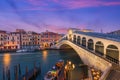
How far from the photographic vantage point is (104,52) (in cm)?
2258

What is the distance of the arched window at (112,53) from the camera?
1963 centimetres

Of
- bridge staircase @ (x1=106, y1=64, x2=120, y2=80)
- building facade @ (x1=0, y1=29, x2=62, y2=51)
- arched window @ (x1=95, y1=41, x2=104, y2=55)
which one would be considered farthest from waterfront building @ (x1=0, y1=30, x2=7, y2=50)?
bridge staircase @ (x1=106, y1=64, x2=120, y2=80)

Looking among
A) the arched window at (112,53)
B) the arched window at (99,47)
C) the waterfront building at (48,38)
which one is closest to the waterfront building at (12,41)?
the waterfront building at (48,38)

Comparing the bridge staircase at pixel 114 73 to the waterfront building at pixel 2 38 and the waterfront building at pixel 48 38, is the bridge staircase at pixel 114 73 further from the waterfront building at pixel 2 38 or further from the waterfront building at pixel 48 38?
the waterfront building at pixel 48 38

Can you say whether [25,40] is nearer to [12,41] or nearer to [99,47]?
[12,41]

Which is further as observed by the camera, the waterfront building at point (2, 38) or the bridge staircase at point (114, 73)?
the waterfront building at point (2, 38)

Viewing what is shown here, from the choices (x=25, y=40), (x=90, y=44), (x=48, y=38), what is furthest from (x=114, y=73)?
(x=48, y=38)

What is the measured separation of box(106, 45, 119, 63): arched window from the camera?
19.6m

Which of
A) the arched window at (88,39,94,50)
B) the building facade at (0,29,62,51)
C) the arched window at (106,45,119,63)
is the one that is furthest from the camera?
the building facade at (0,29,62,51)

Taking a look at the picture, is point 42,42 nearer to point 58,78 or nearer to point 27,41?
point 27,41

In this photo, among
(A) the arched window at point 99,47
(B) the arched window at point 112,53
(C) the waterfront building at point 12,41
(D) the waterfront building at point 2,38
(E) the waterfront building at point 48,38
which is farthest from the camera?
(E) the waterfront building at point 48,38

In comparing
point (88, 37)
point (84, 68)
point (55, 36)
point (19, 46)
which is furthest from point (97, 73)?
point (55, 36)

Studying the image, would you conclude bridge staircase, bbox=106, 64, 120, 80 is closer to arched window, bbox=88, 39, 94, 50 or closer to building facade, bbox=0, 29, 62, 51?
arched window, bbox=88, 39, 94, 50

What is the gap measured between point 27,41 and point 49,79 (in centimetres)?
4351
